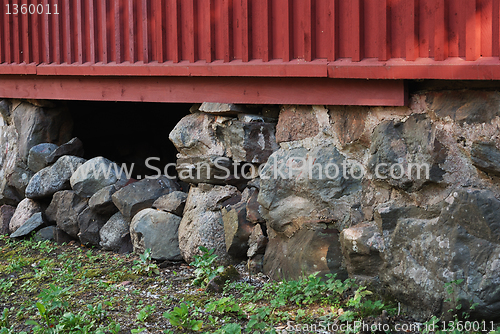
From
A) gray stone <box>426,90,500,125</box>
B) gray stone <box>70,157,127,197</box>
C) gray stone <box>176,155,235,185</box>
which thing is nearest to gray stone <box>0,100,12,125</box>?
gray stone <box>70,157,127,197</box>

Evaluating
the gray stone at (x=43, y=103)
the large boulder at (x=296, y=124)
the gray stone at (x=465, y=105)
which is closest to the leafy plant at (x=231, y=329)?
the large boulder at (x=296, y=124)

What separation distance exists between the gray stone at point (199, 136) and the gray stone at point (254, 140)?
0.22 metres

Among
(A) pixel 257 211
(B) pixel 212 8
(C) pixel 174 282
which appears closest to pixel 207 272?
(C) pixel 174 282

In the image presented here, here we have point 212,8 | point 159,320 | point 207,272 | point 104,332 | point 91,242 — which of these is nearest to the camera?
point 104,332

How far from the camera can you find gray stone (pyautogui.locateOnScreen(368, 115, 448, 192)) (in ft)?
11.5

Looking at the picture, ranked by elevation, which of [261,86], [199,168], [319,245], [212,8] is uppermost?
[212,8]

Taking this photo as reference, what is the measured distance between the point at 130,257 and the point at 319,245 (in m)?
2.03

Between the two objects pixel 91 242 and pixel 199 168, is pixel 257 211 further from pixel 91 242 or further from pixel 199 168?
pixel 91 242

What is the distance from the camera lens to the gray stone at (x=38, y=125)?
20.4ft

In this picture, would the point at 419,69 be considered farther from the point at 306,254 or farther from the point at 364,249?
the point at 306,254

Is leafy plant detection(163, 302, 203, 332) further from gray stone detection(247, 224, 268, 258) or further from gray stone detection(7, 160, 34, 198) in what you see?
gray stone detection(7, 160, 34, 198)

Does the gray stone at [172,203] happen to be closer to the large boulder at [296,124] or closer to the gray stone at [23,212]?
the large boulder at [296,124]

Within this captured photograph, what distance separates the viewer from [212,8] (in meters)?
4.66

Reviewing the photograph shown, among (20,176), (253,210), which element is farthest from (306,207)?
(20,176)
